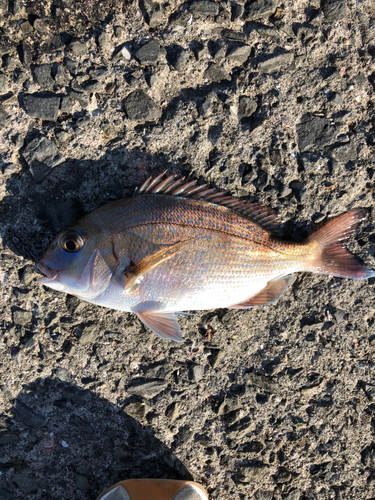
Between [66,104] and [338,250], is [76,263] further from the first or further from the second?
[338,250]

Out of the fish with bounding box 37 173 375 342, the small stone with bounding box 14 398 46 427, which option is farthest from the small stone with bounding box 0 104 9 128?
the small stone with bounding box 14 398 46 427

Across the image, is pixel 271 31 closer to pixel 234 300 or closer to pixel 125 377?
pixel 234 300

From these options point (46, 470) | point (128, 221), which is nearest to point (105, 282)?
point (128, 221)

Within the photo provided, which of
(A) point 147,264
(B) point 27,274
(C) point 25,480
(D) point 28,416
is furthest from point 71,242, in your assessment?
(C) point 25,480

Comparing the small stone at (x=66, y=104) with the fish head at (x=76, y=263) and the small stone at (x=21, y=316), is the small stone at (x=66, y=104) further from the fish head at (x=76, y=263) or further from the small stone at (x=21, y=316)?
the small stone at (x=21, y=316)

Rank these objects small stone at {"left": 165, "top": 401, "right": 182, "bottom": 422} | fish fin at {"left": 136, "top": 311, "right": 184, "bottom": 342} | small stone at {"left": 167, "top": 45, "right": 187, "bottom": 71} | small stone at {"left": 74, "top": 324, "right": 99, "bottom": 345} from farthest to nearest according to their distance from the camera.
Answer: small stone at {"left": 165, "top": 401, "right": 182, "bottom": 422} < small stone at {"left": 74, "top": 324, "right": 99, "bottom": 345} < small stone at {"left": 167, "top": 45, "right": 187, "bottom": 71} < fish fin at {"left": 136, "top": 311, "right": 184, "bottom": 342}

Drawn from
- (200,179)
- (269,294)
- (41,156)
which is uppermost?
(41,156)

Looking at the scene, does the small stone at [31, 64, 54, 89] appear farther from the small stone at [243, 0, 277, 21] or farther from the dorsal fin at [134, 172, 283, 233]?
the small stone at [243, 0, 277, 21]
